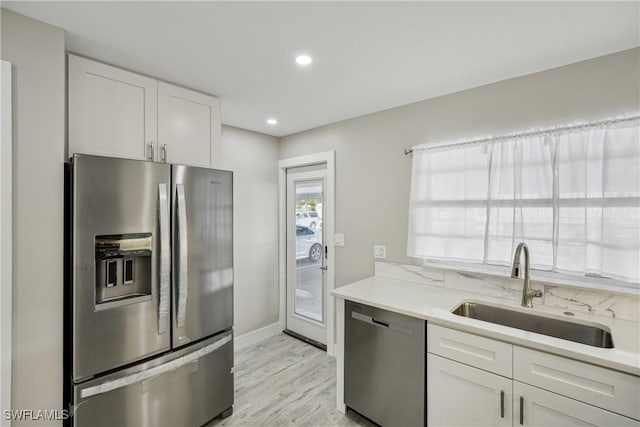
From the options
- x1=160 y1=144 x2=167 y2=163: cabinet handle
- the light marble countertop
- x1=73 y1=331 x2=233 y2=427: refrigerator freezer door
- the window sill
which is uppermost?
x1=160 y1=144 x2=167 y2=163: cabinet handle

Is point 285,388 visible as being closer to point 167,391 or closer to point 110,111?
point 167,391

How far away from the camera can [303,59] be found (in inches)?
69.9

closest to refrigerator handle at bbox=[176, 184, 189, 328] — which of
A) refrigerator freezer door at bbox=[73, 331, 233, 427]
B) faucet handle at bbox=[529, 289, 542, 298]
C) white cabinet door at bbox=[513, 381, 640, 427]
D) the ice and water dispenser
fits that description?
the ice and water dispenser

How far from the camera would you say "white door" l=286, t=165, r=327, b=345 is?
3301 mm

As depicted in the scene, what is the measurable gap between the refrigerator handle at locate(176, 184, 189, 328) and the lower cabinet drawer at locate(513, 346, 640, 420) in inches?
73.2

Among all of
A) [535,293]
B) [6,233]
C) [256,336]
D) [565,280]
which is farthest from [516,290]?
[6,233]

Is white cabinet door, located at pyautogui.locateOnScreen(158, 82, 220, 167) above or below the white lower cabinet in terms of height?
above

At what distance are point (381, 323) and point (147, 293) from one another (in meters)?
1.44

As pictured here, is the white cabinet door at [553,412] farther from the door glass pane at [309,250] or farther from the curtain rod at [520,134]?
the door glass pane at [309,250]

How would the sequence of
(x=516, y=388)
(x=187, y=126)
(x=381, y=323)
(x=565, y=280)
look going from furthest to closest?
(x=187, y=126), (x=381, y=323), (x=565, y=280), (x=516, y=388)

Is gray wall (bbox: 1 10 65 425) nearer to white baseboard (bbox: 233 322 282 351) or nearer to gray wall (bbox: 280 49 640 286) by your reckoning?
white baseboard (bbox: 233 322 282 351)

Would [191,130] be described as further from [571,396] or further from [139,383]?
[571,396]

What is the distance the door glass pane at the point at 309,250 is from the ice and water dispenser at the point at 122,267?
6.14 feet

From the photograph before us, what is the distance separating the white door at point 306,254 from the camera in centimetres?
330
